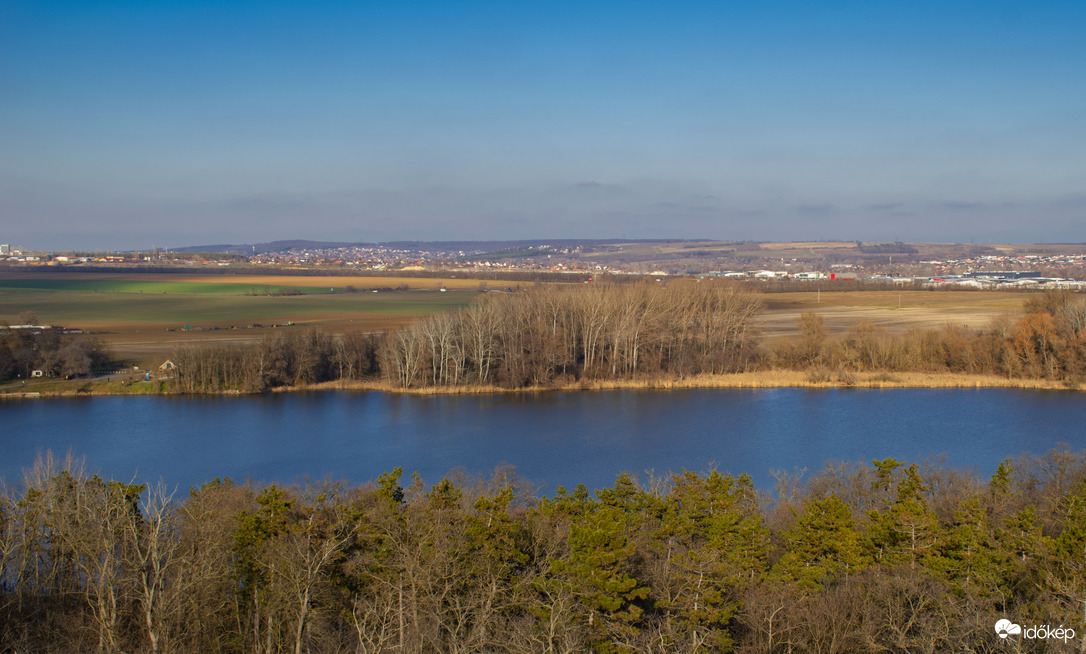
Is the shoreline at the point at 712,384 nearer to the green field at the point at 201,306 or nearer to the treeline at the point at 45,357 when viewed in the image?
the treeline at the point at 45,357

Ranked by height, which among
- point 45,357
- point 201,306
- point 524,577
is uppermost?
point 201,306

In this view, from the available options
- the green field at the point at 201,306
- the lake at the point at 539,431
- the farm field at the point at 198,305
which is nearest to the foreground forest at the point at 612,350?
the lake at the point at 539,431

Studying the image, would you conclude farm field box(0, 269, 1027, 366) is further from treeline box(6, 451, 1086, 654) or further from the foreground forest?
treeline box(6, 451, 1086, 654)

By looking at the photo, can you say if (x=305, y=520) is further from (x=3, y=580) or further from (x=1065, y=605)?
(x=1065, y=605)

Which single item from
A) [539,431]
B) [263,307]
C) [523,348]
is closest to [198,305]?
[263,307]

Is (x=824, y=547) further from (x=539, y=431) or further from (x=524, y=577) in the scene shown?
(x=539, y=431)

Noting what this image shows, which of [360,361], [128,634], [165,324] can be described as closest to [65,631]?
[128,634]

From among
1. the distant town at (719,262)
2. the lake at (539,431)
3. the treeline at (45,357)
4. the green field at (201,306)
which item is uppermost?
the distant town at (719,262)
